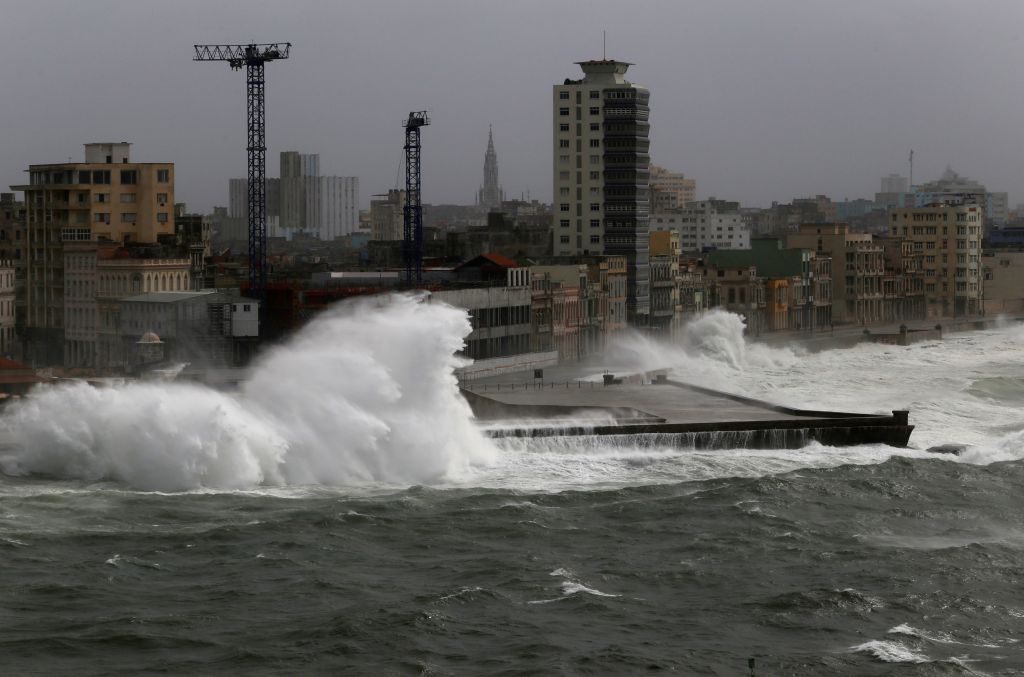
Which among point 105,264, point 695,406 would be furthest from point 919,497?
point 105,264

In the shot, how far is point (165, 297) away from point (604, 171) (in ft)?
150

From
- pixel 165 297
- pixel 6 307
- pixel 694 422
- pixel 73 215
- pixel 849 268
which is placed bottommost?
pixel 694 422

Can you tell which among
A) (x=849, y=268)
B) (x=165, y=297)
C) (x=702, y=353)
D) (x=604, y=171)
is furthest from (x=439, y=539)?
(x=849, y=268)

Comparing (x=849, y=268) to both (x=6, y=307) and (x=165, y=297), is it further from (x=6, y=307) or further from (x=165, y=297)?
(x=165, y=297)

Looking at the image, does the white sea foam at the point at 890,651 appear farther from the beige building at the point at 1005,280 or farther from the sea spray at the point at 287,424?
the beige building at the point at 1005,280

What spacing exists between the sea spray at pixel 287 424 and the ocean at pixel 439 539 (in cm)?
8

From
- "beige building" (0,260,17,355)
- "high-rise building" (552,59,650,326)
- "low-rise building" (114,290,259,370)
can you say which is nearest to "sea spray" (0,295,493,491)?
"low-rise building" (114,290,259,370)

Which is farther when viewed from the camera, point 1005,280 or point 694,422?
point 1005,280

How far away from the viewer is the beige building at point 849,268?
538 feet

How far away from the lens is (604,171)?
125 metres

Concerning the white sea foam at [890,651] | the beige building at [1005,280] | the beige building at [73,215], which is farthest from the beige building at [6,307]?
the beige building at [1005,280]

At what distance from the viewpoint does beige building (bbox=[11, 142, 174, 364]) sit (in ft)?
316

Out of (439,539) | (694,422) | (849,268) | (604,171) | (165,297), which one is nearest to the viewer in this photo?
(439,539)

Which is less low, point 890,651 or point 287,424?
point 287,424
